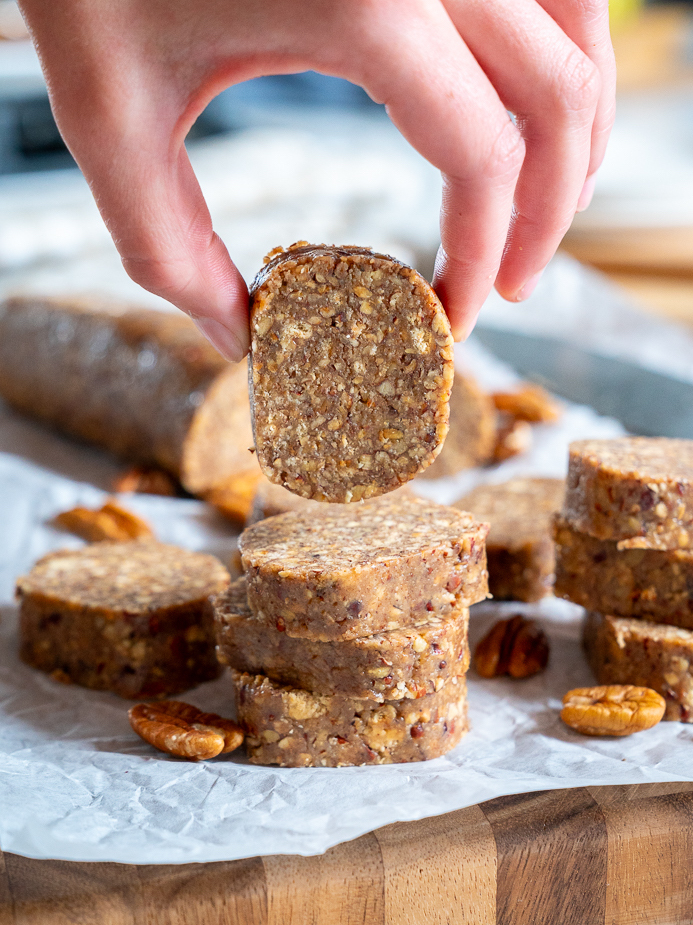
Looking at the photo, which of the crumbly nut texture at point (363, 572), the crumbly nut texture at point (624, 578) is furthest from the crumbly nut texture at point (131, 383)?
the crumbly nut texture at point (624, 578)

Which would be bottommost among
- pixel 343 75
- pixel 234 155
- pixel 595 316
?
pixel 595 316

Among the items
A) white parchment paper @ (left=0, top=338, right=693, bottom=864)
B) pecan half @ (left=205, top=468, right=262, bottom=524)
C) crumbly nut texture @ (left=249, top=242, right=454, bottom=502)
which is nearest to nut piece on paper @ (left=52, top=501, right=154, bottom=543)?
pecan half @ (left=205, top=468, right=262, bottom=524)

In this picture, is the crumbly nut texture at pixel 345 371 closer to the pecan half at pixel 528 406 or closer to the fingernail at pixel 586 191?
the fingernail at pixel 586 191

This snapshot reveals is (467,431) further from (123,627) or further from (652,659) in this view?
(123,627)

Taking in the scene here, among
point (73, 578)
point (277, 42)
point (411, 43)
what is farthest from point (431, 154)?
point (73, 578)

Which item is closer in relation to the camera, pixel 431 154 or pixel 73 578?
pixel 431 154

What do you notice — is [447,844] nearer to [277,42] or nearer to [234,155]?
[277,42]

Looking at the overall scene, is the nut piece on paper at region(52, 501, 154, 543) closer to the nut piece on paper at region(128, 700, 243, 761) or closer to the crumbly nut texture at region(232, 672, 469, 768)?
the nut piece on paper at region(128, 700, 243, 761)
